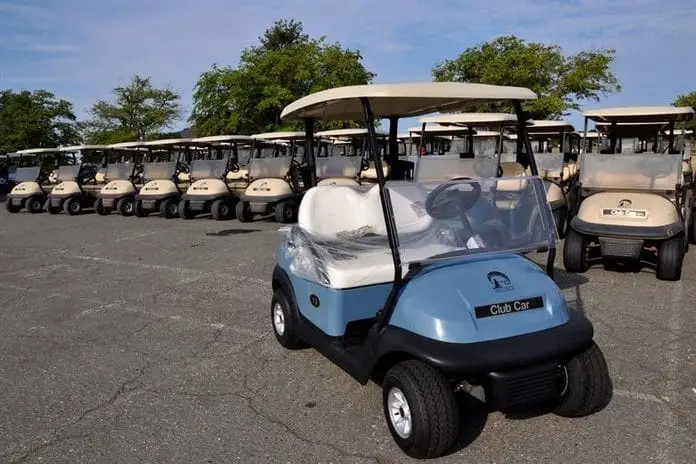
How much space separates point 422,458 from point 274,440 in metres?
0.71

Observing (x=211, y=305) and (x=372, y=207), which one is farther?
(x=211, y=305)

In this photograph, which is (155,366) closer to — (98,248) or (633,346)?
(633,346)

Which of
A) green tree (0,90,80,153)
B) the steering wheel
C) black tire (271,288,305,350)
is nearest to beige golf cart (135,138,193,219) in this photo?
black tire (271,288,305,350)

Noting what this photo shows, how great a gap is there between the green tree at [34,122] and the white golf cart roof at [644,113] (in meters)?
27.1

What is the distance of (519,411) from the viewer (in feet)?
9.04

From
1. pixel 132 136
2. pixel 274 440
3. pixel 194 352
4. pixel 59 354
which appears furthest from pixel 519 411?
pixel 132 136

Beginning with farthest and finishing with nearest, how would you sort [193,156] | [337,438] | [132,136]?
[132,136] → [193,156] → [337,438]

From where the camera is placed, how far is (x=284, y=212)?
1024 cm

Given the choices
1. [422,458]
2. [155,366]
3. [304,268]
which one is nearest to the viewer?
[422,458]

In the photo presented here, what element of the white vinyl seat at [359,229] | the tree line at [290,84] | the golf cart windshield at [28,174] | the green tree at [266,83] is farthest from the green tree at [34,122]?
the white vinyl seat at [359,229]

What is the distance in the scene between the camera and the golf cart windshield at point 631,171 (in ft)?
19.7

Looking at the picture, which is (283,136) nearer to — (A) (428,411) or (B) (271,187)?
(B) (271,187)

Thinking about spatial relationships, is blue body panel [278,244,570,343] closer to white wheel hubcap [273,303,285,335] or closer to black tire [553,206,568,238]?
white wheel hubcap [273,303,285,335]

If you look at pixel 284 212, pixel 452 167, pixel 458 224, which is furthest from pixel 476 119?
pixel 458 224
